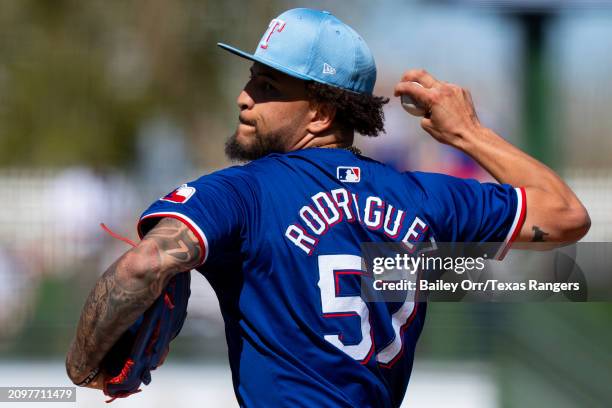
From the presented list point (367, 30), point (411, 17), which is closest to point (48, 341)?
point (411, 17)

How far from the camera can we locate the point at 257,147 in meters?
2.96

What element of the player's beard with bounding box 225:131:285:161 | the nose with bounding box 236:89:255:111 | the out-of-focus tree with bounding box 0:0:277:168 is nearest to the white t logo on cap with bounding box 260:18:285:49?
the nose with bounding box 236:89:255:111

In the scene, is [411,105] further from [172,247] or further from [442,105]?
[172,247]

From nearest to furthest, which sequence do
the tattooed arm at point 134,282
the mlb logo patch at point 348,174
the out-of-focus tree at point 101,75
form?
the tattooed arm at point 134,282, the mlb logo patch at point 348,174, the out-of-focus tree at point 101,75

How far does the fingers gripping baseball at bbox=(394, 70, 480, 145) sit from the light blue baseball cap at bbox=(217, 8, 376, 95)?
0.49 feet

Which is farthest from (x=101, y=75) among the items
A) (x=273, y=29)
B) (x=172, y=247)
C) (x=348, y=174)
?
(x=172, y=247)

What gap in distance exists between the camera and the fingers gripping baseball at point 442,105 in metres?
3.02

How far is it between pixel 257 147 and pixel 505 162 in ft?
2.39

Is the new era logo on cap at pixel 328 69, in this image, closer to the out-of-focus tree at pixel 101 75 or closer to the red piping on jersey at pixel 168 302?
the red piping on jersey at pixel 168 302

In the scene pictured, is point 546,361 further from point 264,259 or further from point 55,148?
point 55,148

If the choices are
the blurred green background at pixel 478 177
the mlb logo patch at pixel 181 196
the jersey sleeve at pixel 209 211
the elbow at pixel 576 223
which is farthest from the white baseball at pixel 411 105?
the blurred green background at pixel 478 177

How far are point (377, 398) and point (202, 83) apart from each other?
50.3ft

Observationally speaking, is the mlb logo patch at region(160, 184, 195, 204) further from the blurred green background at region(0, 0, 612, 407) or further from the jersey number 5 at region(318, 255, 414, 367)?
the blurred green background at region(0, 0, 612, 407)

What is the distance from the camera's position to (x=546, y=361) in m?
5.55
